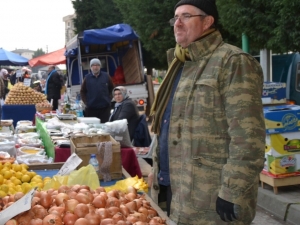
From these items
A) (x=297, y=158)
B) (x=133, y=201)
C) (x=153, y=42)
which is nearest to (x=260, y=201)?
(x=297, y=158)

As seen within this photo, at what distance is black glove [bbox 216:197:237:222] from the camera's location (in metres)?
2.43

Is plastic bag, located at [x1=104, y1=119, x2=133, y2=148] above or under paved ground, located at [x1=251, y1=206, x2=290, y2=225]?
above

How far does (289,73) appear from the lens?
1080 centimetres

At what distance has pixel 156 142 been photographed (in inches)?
121

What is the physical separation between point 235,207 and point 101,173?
249 cm

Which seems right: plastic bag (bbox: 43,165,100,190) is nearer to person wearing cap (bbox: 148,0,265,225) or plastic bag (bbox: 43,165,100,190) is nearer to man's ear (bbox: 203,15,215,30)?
person wearing cap (bbox: 148,0,265,225)

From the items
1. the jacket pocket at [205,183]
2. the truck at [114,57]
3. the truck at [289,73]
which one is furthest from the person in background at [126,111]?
the truck at [114,57]

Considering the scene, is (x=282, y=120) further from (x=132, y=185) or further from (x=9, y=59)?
(x=9, y=59)

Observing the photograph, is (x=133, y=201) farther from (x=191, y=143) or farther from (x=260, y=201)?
(x=260, y=201)

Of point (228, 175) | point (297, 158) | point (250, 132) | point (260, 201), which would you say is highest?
point (250, 132)

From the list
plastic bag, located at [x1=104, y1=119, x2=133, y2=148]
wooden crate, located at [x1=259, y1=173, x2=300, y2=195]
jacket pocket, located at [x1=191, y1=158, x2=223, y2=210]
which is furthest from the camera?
wooden crate, located at [x1=259, y1=173, x2=300, y2=195]

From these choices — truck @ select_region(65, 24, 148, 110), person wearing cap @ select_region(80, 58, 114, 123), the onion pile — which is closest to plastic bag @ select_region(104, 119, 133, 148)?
the onion pile

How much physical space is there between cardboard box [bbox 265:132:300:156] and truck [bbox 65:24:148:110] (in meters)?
7.76

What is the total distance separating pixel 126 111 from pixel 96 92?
3.17 meters
